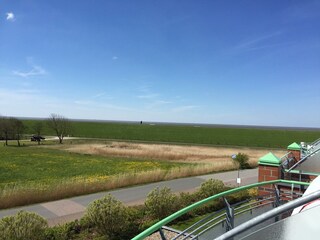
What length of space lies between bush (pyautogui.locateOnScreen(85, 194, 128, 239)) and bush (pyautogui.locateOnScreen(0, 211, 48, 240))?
1.67 meters

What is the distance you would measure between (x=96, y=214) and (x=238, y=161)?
1944 centimetres

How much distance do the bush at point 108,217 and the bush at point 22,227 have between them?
1675 millimetres

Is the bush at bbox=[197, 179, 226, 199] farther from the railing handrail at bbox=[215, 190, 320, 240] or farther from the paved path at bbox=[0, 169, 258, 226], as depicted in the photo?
the railing handrail at bbox=[215, 190, 320, 240]

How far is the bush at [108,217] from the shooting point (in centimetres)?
921

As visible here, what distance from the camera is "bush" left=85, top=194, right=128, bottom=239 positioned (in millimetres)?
9211

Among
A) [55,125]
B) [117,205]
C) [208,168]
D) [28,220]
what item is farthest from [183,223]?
[55,125]

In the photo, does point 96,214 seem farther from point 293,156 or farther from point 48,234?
point 293,156

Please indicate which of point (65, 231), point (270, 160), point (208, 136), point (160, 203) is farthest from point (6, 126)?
point (270, 160)

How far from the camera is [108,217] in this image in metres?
9.19

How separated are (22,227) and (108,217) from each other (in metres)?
2.56

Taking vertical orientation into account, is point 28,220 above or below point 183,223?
above

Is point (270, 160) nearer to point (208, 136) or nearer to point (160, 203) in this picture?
point (160, 203)

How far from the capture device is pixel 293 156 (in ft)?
36.8

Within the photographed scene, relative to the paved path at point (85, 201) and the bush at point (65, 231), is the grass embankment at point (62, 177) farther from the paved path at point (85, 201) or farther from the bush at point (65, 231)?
the bush at point (65, 231)
